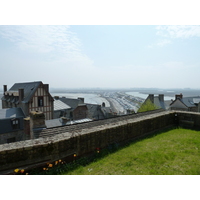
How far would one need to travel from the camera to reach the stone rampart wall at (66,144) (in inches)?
138

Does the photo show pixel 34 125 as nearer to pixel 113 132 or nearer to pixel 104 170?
pixel 113 132

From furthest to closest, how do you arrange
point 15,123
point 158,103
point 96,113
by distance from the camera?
1. point 158,103
2. point 96,113
3. point 15,123

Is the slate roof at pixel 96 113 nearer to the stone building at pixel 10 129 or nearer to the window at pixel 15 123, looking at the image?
the stone building at pixel 10 129

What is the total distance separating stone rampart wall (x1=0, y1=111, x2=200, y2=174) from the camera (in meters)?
3.51

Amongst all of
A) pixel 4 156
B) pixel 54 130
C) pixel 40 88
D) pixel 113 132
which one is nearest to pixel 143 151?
pixel 113 132

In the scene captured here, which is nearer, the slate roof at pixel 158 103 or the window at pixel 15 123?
the window at pixel 15 123

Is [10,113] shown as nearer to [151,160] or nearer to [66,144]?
[66,144]

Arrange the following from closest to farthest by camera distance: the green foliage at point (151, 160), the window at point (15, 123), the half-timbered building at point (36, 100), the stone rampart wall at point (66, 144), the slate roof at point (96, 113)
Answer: the stone rampart wall at point (66, 144) → the green foliage at point (151, 160) → the window at point (15, 123) → the half-timbered building at point (36, 100) → the slate roof at point (96, 113)

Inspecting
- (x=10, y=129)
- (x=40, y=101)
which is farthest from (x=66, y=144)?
(x=40, y=101)

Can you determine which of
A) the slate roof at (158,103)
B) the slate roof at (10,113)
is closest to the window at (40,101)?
the slate roof at (10,113)

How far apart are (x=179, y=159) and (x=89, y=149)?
8.11ft

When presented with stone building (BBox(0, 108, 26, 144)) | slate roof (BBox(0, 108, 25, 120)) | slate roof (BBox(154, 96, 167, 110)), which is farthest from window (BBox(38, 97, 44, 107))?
slate roof (BBox(154, 96, 167, 110))

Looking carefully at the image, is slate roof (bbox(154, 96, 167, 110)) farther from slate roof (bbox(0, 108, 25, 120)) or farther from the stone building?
the stone building

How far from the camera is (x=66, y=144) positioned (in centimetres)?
421
